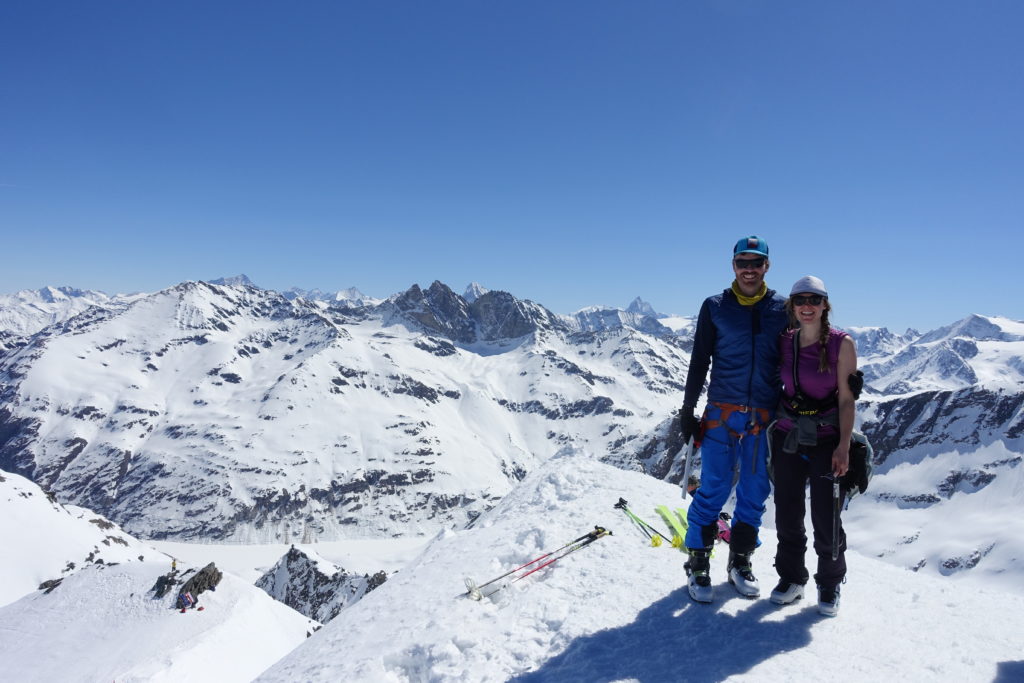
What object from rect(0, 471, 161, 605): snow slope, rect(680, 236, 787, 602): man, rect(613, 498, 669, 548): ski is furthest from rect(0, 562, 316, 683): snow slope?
rect(680, 236, 787, 602): man

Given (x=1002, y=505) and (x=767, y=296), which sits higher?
(x=767, y=296)

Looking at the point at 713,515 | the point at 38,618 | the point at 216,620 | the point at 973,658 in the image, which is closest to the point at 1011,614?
the point at 973,658

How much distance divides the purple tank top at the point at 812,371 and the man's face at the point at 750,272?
2.71 feet

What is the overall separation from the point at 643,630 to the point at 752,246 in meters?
5.88

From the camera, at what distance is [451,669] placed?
6926mm

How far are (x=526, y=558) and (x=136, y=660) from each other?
3375 centimetres

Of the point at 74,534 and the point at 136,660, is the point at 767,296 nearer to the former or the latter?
the point at 136,660

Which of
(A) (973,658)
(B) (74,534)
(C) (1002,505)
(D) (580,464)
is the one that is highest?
(D) (580,464)

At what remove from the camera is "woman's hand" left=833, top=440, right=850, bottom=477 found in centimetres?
682

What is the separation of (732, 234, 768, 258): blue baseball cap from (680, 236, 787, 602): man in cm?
1

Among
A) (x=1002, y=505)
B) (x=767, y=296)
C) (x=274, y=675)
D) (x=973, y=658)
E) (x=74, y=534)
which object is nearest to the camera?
(x=973, y=658)

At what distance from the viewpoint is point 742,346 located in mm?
7688

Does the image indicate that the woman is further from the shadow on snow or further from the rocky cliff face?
the rocky cliff face

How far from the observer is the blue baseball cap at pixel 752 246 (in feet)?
24.9
